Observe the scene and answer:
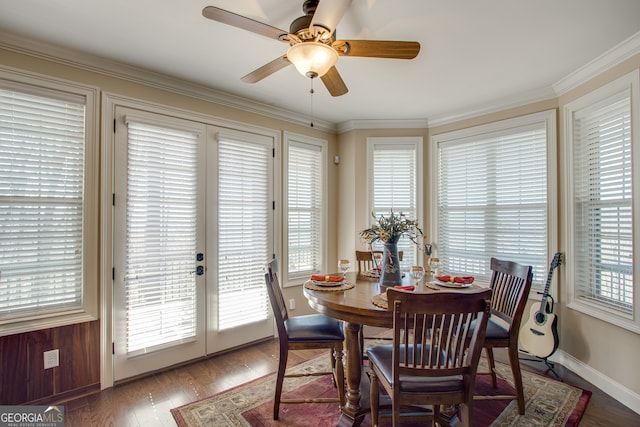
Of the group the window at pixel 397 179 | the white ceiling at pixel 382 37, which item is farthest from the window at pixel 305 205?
the white ceiling at pixel 382 37

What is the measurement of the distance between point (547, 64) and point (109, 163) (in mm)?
3701

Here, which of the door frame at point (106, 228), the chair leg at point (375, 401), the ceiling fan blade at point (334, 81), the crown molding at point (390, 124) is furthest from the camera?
the crown molding at point (390, 124)

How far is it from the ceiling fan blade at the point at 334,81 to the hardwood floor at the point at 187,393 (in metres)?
2.47

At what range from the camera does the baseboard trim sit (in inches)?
91.0

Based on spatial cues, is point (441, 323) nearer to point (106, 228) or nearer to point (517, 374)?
point (517, 374)

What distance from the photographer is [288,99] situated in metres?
3.45

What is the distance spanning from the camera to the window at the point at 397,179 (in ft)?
13.5

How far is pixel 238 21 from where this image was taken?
5.19ft

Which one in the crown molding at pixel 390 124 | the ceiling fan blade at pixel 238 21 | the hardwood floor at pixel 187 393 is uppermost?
the crown molding at pixel 390 124

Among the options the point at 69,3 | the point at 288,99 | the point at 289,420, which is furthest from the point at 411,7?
the point at 289,420

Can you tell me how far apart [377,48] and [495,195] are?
2.52m

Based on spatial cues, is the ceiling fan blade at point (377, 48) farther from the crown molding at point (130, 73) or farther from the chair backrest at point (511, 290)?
the crown molding at point (130, 73)

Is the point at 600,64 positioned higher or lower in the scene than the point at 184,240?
higher

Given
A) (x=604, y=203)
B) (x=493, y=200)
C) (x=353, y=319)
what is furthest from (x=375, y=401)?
(x=493, y=200)
